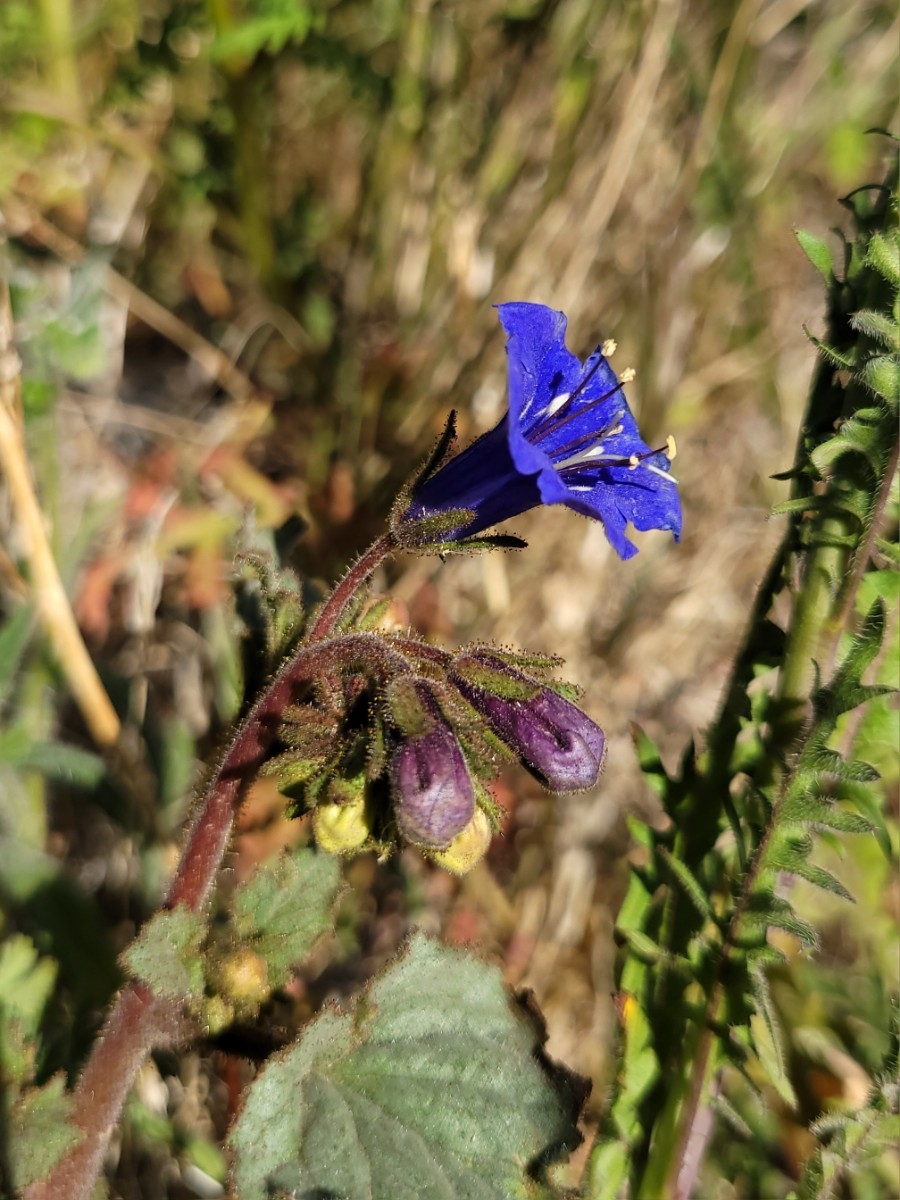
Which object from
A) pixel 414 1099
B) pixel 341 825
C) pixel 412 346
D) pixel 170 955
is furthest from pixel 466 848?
pixel 412 346

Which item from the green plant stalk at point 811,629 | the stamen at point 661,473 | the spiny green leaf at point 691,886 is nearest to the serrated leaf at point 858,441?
the green plant stalk at point 811,629

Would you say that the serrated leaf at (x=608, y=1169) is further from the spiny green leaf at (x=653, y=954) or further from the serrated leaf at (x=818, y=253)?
the serrated leaf at (x=818, y=253)

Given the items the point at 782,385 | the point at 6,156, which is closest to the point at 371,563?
the point at 6,156

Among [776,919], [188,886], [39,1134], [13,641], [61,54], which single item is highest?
[61,54]

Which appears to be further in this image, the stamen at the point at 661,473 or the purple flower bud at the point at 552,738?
the stamen at the point at 661,473

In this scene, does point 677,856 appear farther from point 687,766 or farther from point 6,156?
point 6,156

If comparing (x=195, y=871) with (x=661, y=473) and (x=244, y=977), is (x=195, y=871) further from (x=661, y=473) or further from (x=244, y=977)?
(x=661, y=473)

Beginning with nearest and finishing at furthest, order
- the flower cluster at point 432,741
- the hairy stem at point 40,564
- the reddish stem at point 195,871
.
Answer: the flower cluster at point 432,741 → the reddish stem at point 195,871 → the hairy stem at point 40,564
